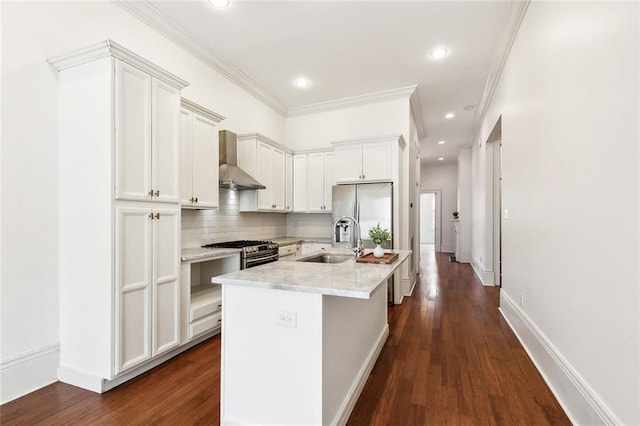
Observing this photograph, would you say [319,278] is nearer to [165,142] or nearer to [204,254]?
[204,254]

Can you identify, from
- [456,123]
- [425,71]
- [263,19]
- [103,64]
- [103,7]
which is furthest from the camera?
[456,123]

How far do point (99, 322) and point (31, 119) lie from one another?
4.98 ft

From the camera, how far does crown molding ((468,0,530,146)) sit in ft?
8.88

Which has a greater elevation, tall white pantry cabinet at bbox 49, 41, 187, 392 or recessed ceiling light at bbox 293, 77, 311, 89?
recessed ceiling light at bbox 293, 77, 311, 89

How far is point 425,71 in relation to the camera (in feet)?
13.0

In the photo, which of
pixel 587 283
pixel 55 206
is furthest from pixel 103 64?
pixel 587 283

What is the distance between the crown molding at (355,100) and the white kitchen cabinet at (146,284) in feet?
10.9

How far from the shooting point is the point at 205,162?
3213 mm

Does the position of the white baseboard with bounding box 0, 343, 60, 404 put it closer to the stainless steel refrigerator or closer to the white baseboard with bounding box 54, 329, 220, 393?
the white baseboard with bounding box 54, 329, 220, 393

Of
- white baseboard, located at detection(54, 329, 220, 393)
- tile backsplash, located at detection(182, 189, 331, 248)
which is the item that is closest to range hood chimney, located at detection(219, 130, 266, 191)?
tile backsplash, located at detection(182, 189, 331, 248)

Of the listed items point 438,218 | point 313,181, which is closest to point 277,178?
point 313,181

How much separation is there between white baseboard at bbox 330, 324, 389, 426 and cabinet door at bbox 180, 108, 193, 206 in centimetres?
222

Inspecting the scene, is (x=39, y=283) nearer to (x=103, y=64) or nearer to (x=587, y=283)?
(x=103, y=64)

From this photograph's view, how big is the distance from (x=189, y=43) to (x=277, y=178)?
6.77 feet
